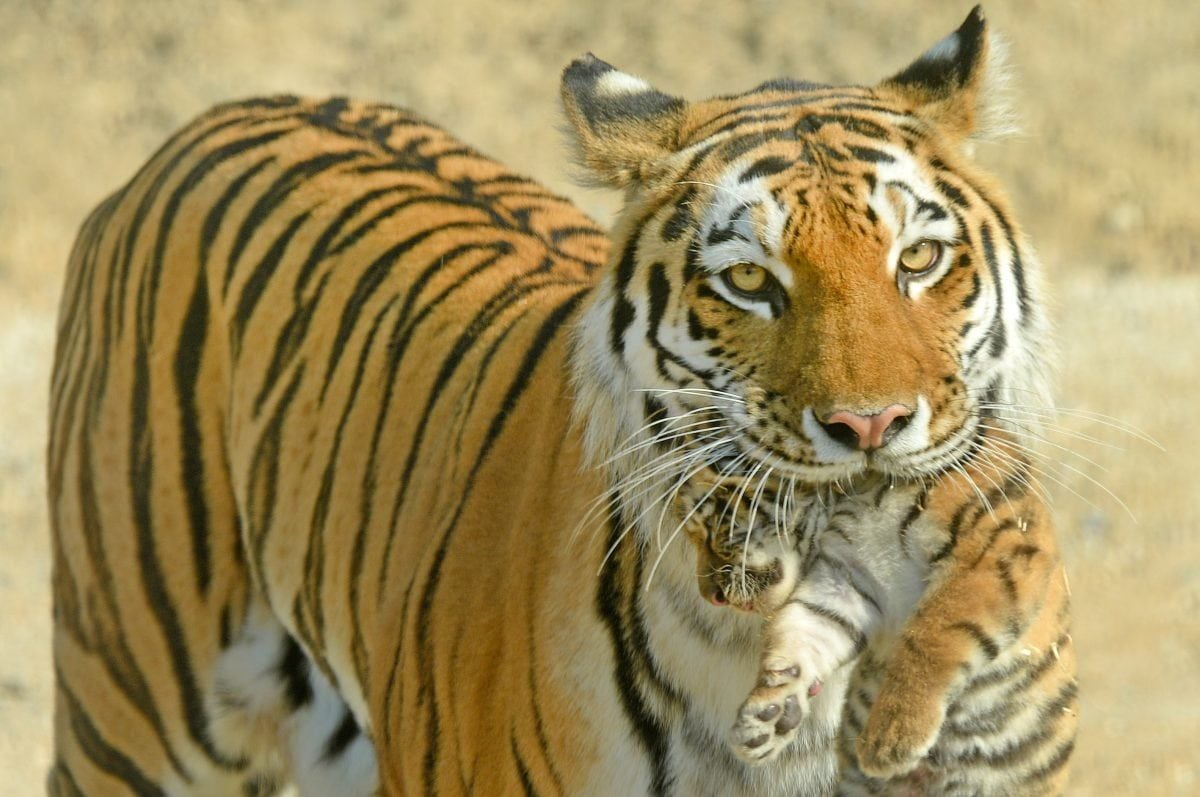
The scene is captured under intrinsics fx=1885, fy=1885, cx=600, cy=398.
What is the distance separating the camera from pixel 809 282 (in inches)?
76.0

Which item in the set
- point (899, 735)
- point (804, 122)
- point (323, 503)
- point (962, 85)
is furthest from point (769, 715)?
point (323, 503)

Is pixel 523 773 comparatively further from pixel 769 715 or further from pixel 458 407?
pixel 458 407

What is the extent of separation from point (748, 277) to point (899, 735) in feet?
1.65

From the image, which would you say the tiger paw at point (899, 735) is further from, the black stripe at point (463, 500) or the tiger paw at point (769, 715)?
the black stripe at point (463, 500)

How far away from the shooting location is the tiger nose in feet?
5.99

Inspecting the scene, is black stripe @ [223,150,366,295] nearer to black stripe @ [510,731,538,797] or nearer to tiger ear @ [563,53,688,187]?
tiger ear @ [563,53,688,187]

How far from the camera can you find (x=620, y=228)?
2.19 metres

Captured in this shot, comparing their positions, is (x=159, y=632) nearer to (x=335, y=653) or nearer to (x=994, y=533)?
(x=335, y=653)

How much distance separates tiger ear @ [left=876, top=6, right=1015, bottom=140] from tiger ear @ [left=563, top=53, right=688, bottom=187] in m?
0.27

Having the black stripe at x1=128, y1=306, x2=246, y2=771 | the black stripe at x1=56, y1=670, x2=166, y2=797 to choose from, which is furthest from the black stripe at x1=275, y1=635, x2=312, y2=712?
the black stripe at x1=56, y1=670, x2=166, y2=797

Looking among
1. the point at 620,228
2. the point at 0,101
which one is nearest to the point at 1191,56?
the point at 0,101

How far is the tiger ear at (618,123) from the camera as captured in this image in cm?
222

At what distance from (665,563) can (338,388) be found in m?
1.01

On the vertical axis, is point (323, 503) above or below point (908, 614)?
above
